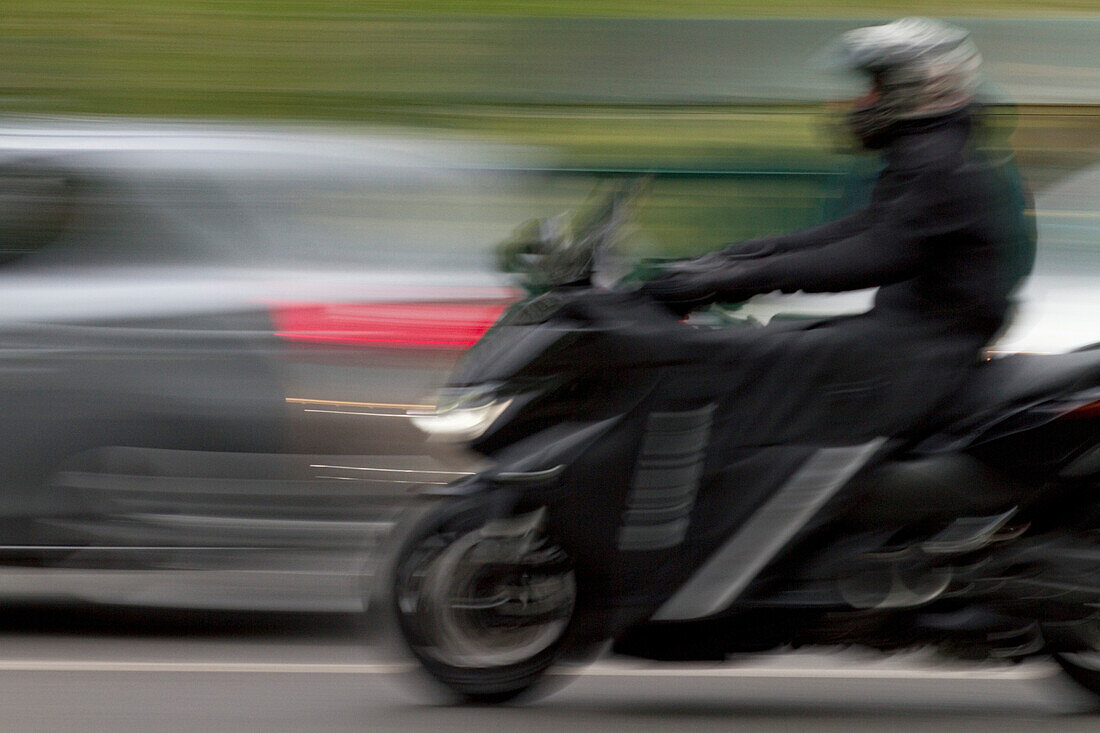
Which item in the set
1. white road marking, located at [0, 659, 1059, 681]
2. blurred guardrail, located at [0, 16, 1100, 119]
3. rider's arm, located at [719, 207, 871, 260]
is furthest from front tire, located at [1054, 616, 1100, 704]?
blurred guardrail, located at [0, 16, 1100, 119]

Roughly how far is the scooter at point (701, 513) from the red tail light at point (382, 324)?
109cm

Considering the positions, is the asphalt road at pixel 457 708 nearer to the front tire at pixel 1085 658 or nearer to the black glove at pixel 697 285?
the front tire at pixel 1085 658

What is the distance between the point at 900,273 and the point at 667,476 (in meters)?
0.63

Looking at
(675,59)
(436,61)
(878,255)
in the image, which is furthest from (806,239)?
(436,61)

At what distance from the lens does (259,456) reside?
Result: 4.87 metres

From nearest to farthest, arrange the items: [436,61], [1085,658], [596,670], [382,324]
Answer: [1085,658] < [596,670] < [382,324] < [436,61]

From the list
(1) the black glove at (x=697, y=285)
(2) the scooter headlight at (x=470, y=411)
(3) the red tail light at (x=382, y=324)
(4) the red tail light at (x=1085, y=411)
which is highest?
(1) the black glove at (x=697, y=285)

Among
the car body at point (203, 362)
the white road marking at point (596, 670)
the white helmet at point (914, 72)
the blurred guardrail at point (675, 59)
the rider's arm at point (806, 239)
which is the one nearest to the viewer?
the white helmet at point (914, 72)

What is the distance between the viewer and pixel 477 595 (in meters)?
3.79

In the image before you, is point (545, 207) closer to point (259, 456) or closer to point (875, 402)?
point (259, 456)

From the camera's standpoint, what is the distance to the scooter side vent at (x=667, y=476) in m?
3.71

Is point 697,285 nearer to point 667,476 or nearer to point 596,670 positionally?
point 667,476

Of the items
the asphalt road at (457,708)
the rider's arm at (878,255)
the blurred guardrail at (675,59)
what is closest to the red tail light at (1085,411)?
the rider's arm at (878,255)

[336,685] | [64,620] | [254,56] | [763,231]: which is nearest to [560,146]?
[763,231]
